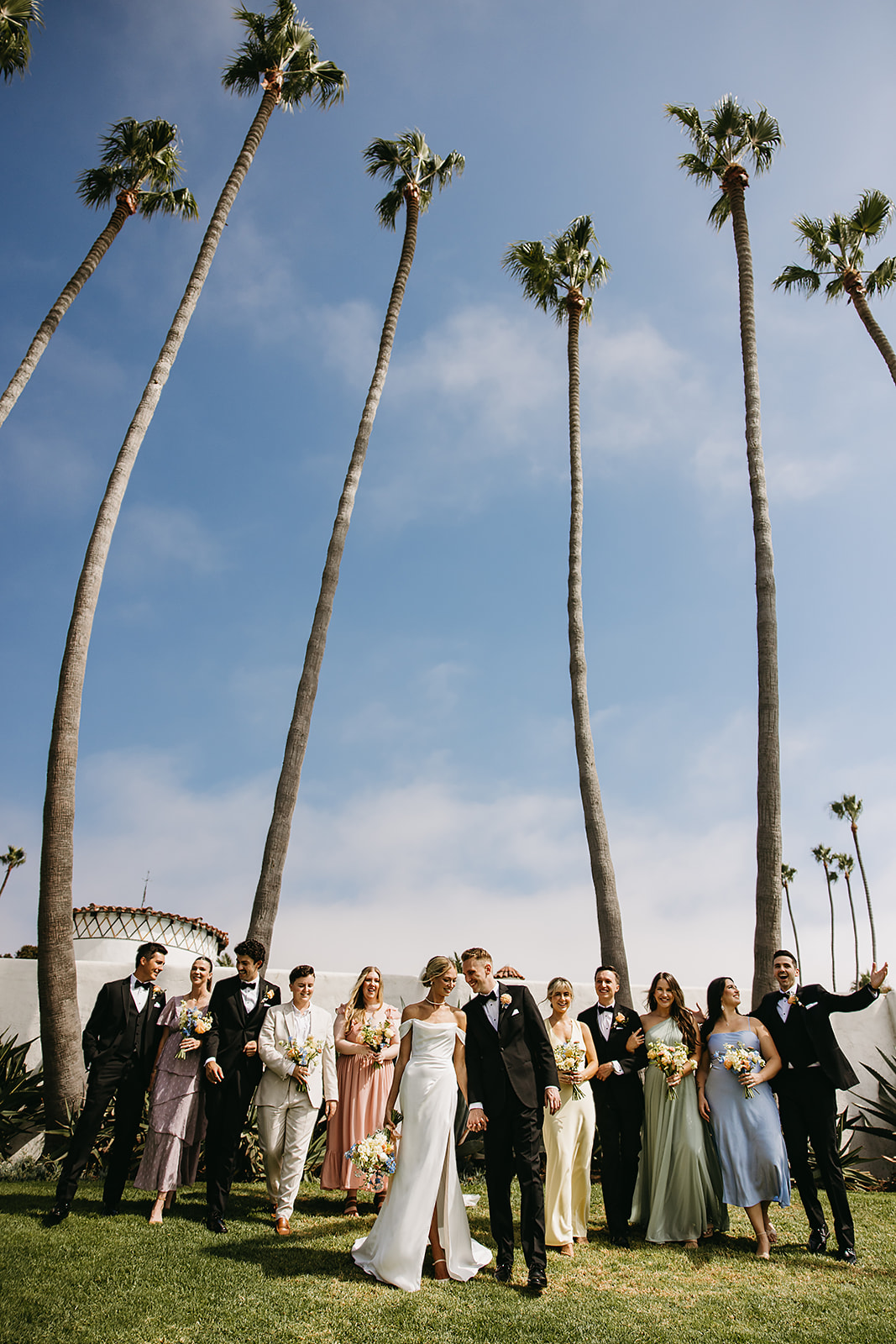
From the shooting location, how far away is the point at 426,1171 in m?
5.89

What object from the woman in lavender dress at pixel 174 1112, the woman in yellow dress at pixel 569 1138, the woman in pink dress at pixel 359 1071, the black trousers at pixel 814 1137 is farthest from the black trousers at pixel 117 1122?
the black trousers at pixel 814 1137

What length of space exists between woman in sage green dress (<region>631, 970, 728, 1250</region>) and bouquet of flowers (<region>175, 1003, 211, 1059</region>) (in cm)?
409

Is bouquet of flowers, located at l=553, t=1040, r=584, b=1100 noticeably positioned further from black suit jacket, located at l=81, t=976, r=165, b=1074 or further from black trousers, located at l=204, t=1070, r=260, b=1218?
black suit jacket, located at l=81, t=976, r=165, b=1074

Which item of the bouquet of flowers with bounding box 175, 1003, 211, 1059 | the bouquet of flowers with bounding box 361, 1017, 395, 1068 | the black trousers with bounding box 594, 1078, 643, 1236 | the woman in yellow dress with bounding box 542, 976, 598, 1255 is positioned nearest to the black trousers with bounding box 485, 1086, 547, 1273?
the woman in yellow dress with bounding box 542, 976, 598, 1255

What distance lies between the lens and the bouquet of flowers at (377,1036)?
26.6ft

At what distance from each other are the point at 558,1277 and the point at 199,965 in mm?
4034

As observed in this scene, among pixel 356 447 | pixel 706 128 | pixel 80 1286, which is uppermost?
pixel 706 128

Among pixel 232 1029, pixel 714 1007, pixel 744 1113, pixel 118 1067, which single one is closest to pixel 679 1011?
pixel 714 1007

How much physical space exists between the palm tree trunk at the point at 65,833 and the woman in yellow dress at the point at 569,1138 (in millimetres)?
5670

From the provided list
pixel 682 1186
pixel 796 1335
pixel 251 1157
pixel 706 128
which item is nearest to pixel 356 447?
pixel 706 128

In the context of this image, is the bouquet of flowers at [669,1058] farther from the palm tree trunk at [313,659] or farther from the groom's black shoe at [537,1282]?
the palm tree trunk at [313,659]

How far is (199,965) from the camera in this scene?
7.68 m

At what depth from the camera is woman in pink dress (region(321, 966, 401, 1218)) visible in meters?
7.95

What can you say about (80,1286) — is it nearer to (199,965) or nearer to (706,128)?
(199,965)
